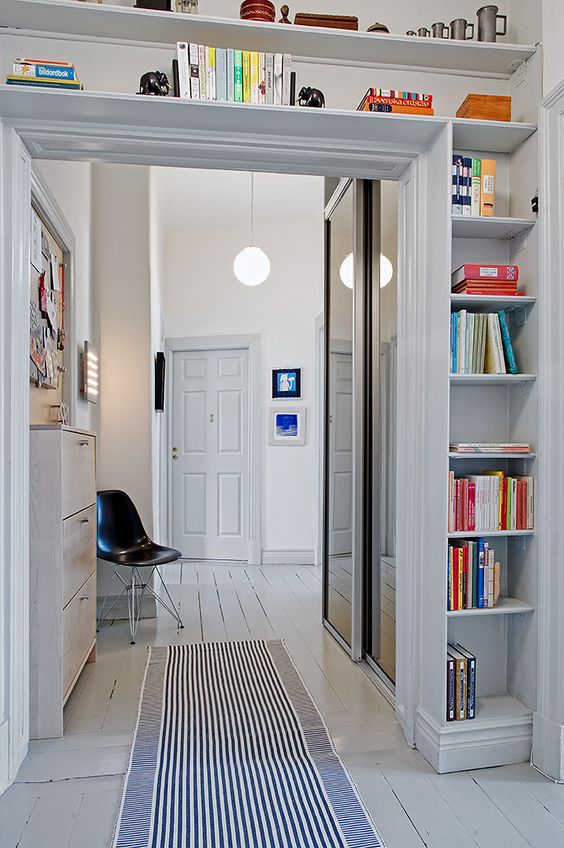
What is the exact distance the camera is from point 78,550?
10.00ft

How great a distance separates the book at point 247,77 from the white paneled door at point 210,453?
170 inches

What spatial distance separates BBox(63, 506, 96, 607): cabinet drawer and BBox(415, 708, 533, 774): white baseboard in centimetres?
145

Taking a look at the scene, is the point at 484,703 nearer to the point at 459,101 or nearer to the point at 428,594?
the point at 428,594

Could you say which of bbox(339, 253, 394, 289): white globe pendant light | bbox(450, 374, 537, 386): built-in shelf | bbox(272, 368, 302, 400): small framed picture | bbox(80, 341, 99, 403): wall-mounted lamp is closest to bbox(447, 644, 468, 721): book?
bbox(450, 374, 537, 386): built-in shelf

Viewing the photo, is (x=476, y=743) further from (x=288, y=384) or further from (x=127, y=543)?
(x=288, y=384)

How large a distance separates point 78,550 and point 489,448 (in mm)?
1787

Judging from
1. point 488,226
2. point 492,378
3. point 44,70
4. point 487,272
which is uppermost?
point 44,70

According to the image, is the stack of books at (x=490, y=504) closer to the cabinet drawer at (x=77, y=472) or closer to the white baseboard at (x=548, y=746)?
the white baseboard at (x=548, y=746)

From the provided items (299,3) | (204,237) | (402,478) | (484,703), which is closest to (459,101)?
(299,3)

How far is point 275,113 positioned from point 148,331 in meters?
2.48

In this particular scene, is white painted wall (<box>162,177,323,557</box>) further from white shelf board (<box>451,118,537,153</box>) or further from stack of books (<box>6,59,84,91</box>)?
stack of books (<box>6,59,84,91</box>)

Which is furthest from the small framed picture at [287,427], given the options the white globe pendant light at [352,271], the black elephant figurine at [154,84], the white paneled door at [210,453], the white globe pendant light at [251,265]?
the black elephant figurine at [154,84]

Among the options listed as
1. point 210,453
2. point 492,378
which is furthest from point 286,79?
point 210,453

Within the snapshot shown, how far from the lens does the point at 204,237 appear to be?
6.58 m
